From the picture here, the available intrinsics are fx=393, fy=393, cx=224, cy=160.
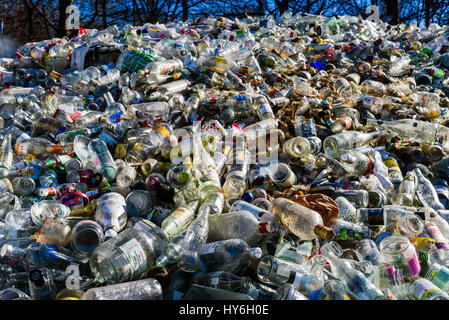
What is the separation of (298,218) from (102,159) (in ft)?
3.88

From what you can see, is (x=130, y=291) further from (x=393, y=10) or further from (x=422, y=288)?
(x=393, y=10)

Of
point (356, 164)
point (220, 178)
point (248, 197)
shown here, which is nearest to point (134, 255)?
point (248, 197)

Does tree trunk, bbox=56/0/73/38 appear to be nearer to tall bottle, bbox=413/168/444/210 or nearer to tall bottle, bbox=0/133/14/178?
A: tall bottle, bbox=0/133/14/178

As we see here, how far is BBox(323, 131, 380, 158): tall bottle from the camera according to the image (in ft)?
8.34

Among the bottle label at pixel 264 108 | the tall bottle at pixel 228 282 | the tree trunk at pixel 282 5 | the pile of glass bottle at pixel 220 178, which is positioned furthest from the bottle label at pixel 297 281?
the tree trunk at pixel 282 5

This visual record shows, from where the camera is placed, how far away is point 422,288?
142 centimetres

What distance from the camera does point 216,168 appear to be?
2.27 metres

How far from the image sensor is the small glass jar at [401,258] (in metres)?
1.54

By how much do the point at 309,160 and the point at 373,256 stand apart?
36.7 inches

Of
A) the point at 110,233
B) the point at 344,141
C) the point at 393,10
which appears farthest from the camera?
the point at 393,10

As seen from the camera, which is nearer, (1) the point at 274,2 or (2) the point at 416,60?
(2) the point at 416,60

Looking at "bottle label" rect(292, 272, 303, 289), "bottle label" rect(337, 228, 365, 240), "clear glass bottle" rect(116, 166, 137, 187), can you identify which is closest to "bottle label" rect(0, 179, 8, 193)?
"clear glass bottle" rect(116, 166, 137, 187)
